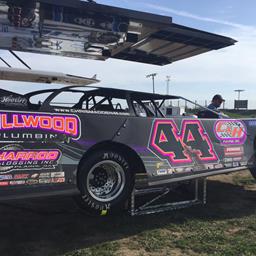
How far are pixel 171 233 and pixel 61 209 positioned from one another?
74.6 inches

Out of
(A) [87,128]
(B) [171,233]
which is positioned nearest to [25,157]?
(A) [87,128]

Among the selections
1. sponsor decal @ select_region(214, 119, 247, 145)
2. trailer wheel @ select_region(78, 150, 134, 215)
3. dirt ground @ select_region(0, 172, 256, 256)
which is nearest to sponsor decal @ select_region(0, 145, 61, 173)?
trailer wheel @ select_region(78, 150, 134, 215)

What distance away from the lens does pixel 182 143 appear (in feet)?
18.5

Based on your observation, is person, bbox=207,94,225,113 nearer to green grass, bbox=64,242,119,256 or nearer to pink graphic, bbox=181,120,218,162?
pink graphic, bbox=181,120,218,162

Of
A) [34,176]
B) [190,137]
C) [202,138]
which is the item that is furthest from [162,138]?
[34,176]

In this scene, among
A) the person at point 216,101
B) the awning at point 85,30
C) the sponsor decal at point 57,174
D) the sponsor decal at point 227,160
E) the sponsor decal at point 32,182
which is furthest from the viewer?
the person at point 216,101

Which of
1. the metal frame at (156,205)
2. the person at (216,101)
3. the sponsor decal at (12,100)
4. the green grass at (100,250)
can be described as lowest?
the green grass at (100,250)

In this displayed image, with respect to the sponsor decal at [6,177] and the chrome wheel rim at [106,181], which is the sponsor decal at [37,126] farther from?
the chrome wheel rim at [106,181]

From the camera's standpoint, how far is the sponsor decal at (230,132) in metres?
6.27

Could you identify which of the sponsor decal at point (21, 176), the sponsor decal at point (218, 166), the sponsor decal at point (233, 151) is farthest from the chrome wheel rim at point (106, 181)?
the sponsor decal at point (233, 151)

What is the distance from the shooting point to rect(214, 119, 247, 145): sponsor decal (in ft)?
20.6

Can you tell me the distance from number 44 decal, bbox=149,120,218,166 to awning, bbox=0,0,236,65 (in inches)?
57.0

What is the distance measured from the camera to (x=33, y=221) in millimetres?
5281

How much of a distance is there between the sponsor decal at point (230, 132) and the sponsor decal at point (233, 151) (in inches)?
3.4
